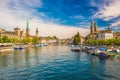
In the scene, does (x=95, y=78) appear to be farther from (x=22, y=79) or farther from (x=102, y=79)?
(x=22, y=79)

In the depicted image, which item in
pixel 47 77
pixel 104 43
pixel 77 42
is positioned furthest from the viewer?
pixel 77 42

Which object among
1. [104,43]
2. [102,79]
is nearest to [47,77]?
[102,79]

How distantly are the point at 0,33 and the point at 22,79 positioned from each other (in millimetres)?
152970

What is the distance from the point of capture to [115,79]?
2597 centimetres

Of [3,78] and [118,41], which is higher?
[118,41]

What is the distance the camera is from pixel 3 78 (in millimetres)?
26344

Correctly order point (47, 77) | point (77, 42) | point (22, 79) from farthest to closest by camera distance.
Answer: point (77, 42) → point (47, 77) → point (22, 79)

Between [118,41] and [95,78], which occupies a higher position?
[118,41]

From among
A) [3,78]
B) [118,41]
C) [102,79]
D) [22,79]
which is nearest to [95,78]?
[102,79]

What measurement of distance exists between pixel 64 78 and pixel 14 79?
8.75 meters

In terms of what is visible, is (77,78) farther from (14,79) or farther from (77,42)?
(77,42)

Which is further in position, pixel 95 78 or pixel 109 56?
A: pixel 109 56

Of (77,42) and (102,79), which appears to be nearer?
(102,79)

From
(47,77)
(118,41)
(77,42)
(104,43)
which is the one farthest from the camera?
(77,42)
